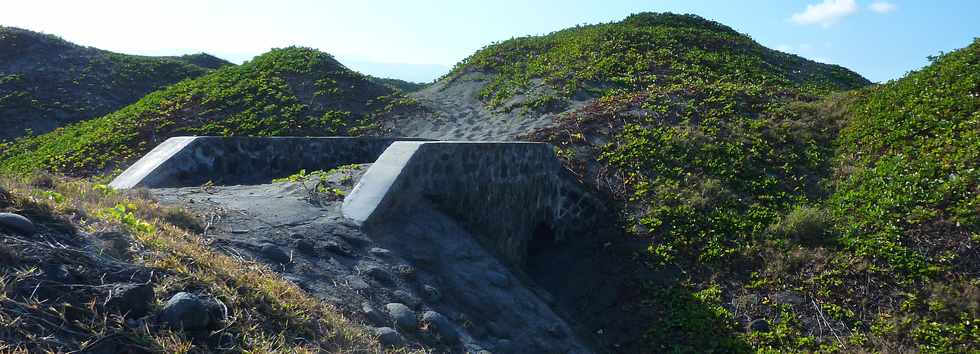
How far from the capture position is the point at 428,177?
24.7ft

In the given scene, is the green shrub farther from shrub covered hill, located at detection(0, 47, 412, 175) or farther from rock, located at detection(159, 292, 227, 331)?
shrub covered hill, located at detection(0, 47, 412, 175)

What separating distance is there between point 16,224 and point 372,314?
2.22 meters

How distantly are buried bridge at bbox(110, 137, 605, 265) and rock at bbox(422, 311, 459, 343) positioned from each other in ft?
4.32

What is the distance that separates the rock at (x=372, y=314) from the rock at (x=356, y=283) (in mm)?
261

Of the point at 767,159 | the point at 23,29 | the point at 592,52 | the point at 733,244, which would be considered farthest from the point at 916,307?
the point at 23,29

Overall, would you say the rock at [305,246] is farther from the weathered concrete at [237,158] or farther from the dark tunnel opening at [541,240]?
the dark tunnel opening at [541,240]

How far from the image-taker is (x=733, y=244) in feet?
28.8

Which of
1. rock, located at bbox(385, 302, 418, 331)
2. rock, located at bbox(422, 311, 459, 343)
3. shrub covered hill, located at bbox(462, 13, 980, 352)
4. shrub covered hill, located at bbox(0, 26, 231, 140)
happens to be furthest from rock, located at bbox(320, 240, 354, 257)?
shrub covered hill, located at bbox(0, 26, 231, 140)

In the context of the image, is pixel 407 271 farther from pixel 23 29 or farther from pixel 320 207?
pixel 23 29

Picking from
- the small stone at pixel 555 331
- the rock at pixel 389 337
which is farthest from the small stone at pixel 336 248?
the small stone at pixel 555 331

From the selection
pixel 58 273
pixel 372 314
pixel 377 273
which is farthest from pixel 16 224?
pixel 377 273

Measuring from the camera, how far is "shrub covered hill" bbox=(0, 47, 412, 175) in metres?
13.2

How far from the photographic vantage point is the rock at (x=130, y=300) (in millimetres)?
3524

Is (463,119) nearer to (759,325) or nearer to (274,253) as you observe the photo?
(759,325)
